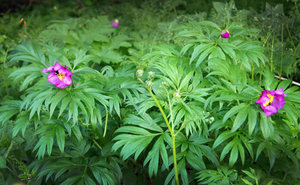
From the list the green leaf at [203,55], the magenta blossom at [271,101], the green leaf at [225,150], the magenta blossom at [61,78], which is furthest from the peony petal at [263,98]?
the magenta blossom at [61,78]

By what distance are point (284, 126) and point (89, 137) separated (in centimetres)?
123

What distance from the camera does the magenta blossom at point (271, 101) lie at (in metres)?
1.46

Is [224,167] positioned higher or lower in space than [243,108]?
lower

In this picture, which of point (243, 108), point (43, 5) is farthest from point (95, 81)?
point (43, 5)

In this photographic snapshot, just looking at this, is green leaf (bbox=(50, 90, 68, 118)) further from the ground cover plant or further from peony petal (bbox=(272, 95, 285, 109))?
peony petal (bbox=(272, 95, 285, 109))

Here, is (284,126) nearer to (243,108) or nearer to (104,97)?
(243,108)

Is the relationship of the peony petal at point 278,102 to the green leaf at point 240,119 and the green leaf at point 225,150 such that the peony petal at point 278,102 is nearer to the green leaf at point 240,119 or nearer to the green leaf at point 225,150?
the green leaf at point 240,119

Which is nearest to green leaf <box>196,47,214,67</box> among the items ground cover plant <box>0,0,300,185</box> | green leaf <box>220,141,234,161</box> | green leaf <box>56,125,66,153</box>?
ground cover plant <box>0,0,300,185</box>

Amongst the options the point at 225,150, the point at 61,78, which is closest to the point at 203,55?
the point at 225,150

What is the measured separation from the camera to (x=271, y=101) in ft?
4.78

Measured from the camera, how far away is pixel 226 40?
1.99 metres

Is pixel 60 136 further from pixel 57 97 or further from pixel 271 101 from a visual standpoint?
pixel 271 101

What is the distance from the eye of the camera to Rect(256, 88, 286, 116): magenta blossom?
1.46m

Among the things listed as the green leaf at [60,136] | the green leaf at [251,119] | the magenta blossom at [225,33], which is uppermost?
the magenta blossom at [225,33]
